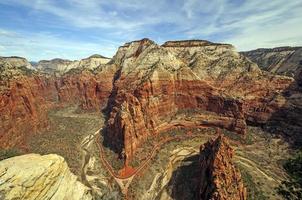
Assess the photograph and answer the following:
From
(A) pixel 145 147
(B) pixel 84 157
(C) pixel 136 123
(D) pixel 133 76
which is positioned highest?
(D) pixel 133 76

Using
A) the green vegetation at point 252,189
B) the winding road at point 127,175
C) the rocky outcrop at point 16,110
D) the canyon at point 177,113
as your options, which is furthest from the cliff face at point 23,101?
the green vegetation at point 252,189

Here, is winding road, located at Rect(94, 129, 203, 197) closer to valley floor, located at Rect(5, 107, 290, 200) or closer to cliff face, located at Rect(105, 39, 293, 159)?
valley floor, located at Rect(5, 107, 290, 200)

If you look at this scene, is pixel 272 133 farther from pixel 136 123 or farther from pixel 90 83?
pixel 90 83

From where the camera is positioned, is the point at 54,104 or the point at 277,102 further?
the point at 54,104

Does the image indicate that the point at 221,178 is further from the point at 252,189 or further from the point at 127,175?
the point at 127,175

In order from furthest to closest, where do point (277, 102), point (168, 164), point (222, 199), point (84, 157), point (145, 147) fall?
A: point (277, 102)
point (84, 157)
point (145, 147)
point (168, 164)
point (222, 199)

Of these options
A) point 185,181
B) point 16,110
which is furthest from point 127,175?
point 16,110

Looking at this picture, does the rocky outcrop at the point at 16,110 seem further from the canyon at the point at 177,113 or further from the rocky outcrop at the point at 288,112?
the rocky outcrop at the point at 288,112

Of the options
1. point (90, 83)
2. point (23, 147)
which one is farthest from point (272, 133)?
point (90, 83)
